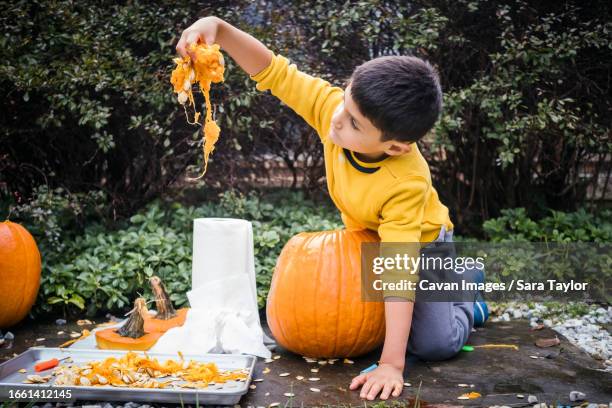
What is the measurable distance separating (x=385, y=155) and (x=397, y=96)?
1.09ft

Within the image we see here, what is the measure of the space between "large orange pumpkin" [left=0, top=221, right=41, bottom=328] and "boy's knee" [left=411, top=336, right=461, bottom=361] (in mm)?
1963

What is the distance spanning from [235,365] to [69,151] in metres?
2.61

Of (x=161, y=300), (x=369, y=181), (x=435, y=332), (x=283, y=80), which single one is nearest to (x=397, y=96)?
(x=369, y=181)

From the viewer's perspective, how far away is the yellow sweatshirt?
2387mm

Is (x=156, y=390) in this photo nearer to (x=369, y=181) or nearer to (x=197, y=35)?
(x=369, y=181)

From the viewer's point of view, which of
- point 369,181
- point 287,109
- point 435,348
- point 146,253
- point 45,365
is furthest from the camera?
point 287,109

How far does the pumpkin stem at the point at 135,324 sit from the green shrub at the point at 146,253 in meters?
0.62


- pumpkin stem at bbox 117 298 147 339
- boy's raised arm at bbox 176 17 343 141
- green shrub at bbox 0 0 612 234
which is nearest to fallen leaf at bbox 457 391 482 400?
boy's raised arm at bbox 176 17 343 141

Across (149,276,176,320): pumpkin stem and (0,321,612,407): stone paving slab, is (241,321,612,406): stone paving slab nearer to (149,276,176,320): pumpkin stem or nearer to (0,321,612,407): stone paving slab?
(0,321,612,407): stone paving slab

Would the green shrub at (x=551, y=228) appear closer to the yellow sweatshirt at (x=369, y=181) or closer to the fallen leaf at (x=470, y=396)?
the yellow sweatshirt at (x=369, y=181)

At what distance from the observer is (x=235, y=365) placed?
2354mm

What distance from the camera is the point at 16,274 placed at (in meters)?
3.05

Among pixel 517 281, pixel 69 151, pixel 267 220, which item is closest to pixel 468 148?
pixel 517 281

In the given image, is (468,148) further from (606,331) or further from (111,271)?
(111,271)
